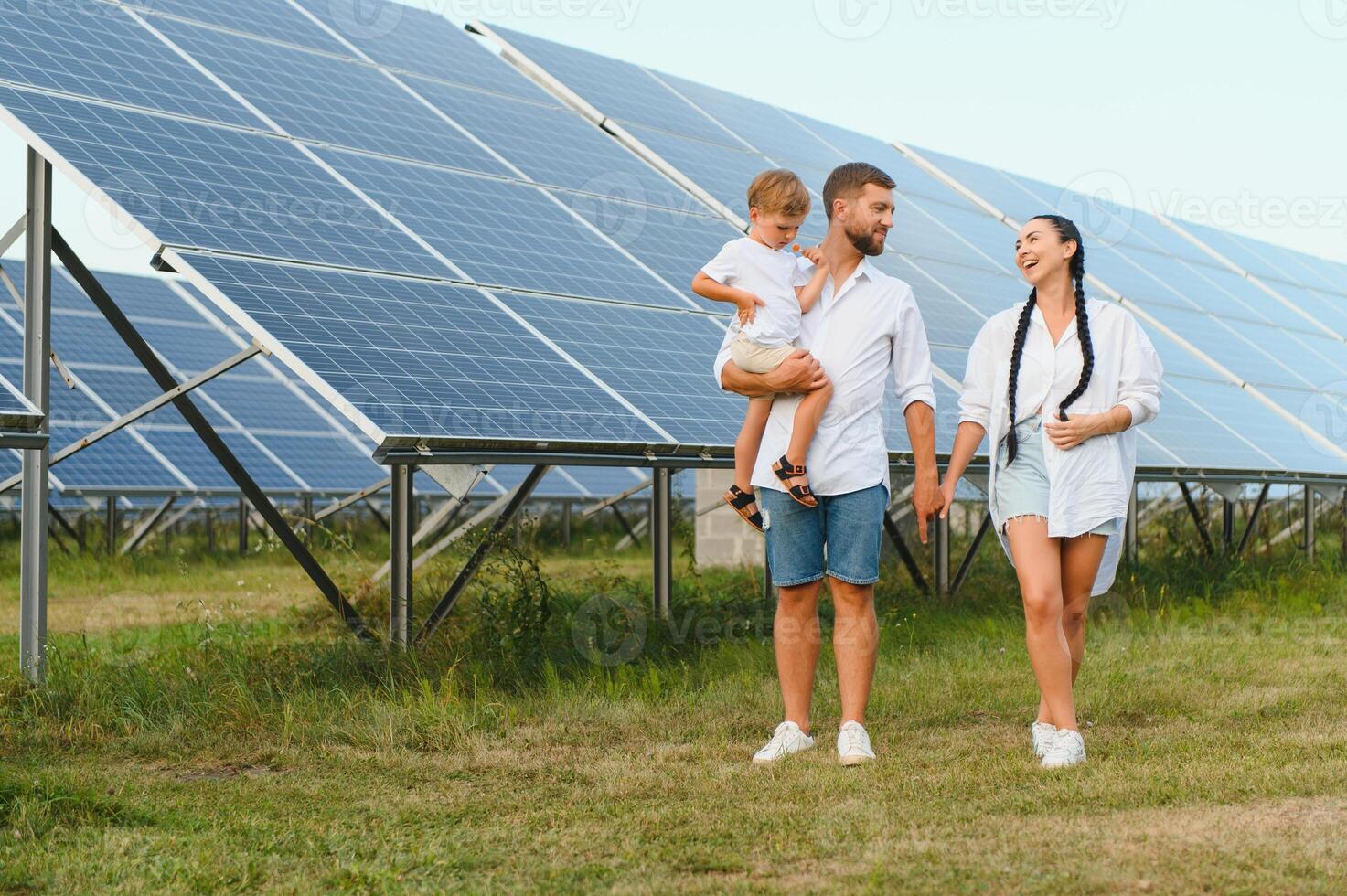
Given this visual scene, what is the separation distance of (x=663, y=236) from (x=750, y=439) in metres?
4.41

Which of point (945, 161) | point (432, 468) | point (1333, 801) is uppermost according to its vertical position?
point (945, 161)

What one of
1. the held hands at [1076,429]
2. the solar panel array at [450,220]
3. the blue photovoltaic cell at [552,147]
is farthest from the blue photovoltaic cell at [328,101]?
the held hands at [1076,429]

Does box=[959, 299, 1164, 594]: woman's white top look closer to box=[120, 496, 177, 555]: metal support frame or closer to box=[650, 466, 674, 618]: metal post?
box=[650, 466, 674, 618]: metal post

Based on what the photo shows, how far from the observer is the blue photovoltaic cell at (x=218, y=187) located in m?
6.20

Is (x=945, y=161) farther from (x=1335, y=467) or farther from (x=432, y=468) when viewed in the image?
(x=432, y=468)

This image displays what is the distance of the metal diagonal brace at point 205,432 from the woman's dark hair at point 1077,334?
307cm

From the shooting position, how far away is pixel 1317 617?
9.23 meters

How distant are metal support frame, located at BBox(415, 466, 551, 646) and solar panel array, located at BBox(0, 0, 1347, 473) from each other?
0.59 metres

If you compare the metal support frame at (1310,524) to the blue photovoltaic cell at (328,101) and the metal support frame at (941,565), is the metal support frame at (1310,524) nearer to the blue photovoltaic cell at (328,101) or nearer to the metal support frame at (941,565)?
the metal support frame at (941,565)

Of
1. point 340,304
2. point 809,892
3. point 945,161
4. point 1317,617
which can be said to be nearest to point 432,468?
point 340,304

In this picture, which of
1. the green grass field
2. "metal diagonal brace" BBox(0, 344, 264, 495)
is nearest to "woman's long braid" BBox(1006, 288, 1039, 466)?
the green grass field

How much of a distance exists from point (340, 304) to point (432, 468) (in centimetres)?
82

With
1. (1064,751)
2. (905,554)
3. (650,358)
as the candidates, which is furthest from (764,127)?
(1064,751)

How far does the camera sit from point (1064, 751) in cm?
461
